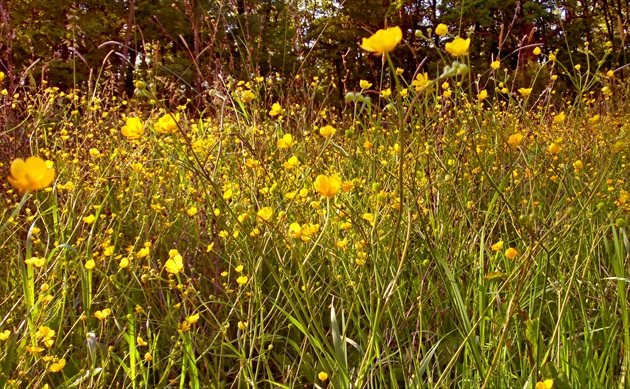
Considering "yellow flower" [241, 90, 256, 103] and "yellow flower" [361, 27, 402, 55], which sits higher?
"yellow flower" [361, 27, 402, 55]

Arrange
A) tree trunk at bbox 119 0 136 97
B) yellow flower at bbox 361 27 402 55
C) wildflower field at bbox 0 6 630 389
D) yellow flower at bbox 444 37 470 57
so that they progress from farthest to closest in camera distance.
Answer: tree trunk at bbox 119 0 136 97, wildflower field at bbox 0 6 630 389, yellow flower at bbox 444 37 470 57, yellow flower at bbox 361 27 402 55

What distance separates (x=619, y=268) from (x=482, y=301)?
272 mm

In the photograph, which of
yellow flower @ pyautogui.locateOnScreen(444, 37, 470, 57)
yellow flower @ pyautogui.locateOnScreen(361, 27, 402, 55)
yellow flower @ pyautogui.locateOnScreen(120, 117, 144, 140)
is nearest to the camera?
yellow flower @ pyautogui.locateOnScreen(361, 27, 402, 55)

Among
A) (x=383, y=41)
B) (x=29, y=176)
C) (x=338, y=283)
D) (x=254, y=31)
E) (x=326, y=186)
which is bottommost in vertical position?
(x=254, y=31)

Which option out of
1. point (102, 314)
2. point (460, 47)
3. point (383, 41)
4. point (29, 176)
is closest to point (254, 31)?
point (102, 314)

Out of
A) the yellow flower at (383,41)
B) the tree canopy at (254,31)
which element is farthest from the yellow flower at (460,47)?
the tree canopy at (254,31)

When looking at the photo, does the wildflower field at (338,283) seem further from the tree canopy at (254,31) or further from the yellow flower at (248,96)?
the tree canopy at (254,31)

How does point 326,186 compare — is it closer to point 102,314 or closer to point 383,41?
point 383,41

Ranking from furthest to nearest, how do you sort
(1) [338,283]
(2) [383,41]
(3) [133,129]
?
(1) [338,283] < (3) [133,129] < (2) [383,41]

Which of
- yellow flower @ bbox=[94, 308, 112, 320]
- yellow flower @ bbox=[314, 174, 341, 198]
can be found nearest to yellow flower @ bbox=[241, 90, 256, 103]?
yellow flower @ bbox=[314, 174, 341, 198]

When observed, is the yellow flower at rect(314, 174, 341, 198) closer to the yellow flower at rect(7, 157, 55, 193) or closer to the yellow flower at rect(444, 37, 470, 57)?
the yellow flower at rect(444, 37, 470, 57)

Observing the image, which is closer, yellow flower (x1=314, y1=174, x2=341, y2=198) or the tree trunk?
yellow flower (x1=314, y1=174, x2=341, y2=198)

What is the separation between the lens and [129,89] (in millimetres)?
10500

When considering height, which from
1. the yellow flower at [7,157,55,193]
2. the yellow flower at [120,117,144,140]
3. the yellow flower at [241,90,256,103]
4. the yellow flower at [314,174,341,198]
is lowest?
the yellow flower at [314,174,341,198]
